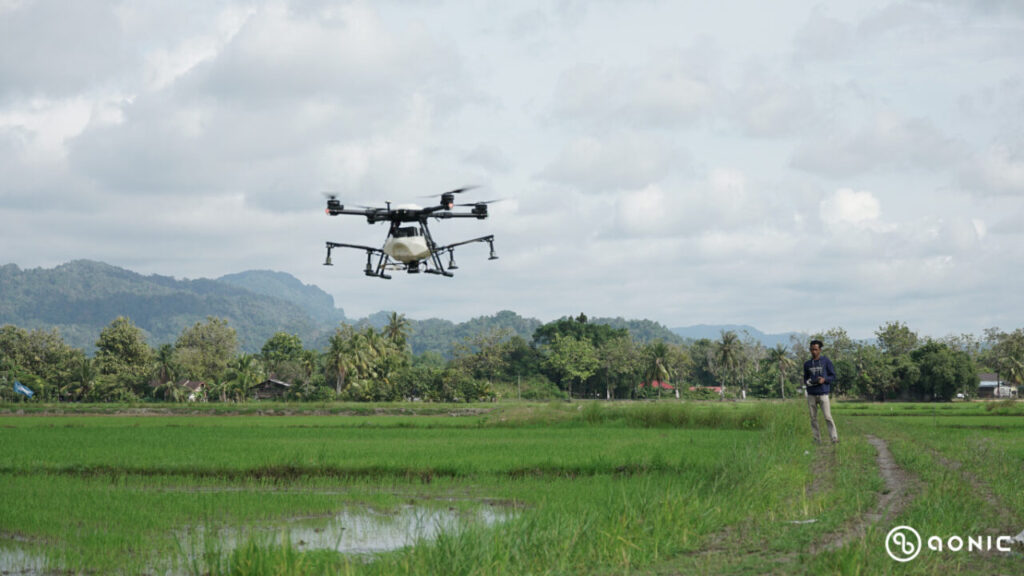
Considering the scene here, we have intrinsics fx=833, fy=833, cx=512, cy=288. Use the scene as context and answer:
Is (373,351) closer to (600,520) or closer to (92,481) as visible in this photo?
(92,481)

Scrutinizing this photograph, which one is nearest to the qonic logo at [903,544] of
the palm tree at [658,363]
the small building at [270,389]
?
the small building at [270,389]

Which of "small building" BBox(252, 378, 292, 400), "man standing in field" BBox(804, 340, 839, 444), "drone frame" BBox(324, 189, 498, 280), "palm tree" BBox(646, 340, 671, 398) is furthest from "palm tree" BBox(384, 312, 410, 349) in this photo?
"man standing in field" BBox(804, 340, 839, 444)

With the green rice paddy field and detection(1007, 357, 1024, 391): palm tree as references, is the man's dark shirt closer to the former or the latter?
the green rice paddy field

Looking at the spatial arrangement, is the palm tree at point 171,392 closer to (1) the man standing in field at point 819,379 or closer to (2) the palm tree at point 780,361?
(2) the palm tree at point 780,361

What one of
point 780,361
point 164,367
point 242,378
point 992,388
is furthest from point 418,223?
point 992,388

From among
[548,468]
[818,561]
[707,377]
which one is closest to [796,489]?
[818,561]

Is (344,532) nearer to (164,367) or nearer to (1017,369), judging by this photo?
(164,367)
